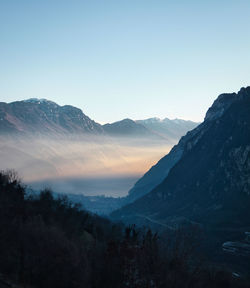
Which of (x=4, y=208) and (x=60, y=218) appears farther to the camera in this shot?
(x=60, y=218)

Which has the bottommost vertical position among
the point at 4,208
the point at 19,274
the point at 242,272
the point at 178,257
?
the point at 242,272

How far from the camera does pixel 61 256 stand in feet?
263

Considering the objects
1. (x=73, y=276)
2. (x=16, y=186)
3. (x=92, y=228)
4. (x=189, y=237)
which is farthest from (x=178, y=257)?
(x=16, y=186)

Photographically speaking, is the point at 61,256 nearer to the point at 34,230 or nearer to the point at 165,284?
the point at 34,230

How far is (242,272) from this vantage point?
19612 centimetres

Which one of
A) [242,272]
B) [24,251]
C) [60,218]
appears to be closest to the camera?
[24,251]

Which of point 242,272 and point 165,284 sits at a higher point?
point 165,284

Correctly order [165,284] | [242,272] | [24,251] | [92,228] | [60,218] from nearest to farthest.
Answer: [165,284] → [24,251] → [60,218] → [92,228] → [242,272]

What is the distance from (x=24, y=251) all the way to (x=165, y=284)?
3129 cm

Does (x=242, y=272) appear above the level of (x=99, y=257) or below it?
below

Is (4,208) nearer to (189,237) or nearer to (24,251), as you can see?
(24,251)

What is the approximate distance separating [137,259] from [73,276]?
43.6 feet

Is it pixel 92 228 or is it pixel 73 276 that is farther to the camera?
pixel 92 228

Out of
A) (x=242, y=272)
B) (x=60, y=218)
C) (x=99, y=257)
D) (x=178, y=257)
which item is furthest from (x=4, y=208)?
(x=242, y=272)
